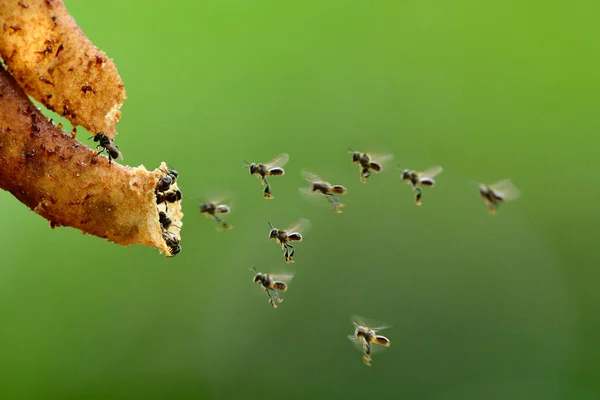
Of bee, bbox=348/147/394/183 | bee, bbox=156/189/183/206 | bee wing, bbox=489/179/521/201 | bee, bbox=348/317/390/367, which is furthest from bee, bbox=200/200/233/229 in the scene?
bee wing, bbox=489/179/521/201

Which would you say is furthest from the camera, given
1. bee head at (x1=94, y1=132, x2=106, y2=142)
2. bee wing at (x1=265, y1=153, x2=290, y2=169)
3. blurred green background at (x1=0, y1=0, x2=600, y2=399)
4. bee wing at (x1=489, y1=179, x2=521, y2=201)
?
blurred green background at (x1=0, y1=0, x2=600, y2=399)

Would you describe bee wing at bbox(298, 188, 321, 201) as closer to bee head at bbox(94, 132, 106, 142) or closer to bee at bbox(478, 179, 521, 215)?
bee at bbox(478, 179, 521, 215)

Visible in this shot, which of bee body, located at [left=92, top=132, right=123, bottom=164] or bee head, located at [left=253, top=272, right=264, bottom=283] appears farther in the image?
bee head, located at [left=253, top=272, right=264, bottom=283]

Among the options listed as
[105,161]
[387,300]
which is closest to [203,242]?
[387,300]

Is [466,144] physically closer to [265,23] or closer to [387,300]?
[387,300]

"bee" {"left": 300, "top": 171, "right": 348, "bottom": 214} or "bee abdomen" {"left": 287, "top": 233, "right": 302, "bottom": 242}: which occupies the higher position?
"bee" {"left": 300, "top": 171, "right": 348, "bottom": 214}

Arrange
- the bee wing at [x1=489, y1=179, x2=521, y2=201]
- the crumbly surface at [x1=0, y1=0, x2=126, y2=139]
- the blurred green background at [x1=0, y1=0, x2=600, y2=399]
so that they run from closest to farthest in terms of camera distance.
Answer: the crumbly surface at [x1=0, y1=0, x2=126, y2=139], the bee wing at [x1=489, y1=179, x2=521, y2=201], the blurred green background at [x1=0, y1=0, x2=600, y2=399]
